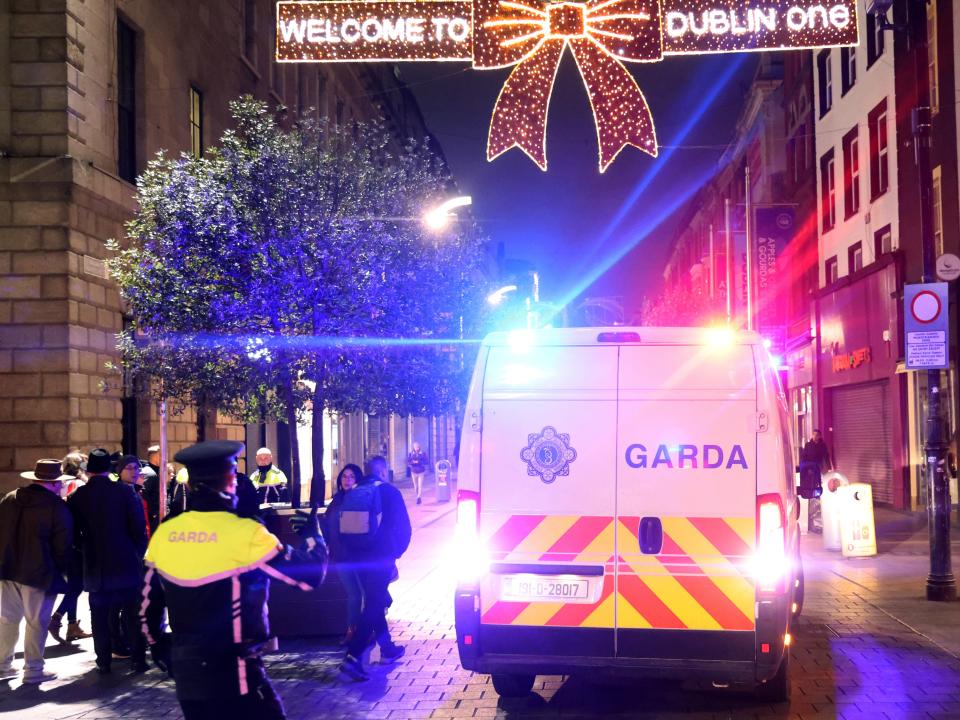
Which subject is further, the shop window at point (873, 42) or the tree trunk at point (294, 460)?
the shop window at point (873, 42)

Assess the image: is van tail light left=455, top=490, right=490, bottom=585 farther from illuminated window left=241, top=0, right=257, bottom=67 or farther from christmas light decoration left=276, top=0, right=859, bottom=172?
illuminated window left=241, top=0, right=257, bottom=67

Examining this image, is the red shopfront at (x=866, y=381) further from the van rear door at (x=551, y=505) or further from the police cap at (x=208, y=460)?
the police cap at (x=208, y=460)

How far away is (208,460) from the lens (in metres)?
4.55

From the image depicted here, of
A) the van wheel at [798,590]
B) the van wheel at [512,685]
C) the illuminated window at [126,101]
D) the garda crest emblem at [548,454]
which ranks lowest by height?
the van wheel at [512,685]

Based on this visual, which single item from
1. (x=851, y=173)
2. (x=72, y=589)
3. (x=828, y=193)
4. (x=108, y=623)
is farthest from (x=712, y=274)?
(x=108, y=623)

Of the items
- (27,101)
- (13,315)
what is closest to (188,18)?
(27,101)

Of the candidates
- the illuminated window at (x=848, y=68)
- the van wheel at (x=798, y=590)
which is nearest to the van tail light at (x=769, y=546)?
the van wheel at (x=798, y=590)

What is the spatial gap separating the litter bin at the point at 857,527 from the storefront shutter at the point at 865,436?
10.3 m

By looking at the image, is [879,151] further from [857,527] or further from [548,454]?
[548,454]

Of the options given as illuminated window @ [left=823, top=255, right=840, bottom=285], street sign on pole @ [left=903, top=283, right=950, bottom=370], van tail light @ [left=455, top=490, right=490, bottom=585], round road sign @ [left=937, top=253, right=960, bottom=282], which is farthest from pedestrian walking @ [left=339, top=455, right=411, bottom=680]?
illuminated window @ [left=823, top=255, right=840, bottom=285]

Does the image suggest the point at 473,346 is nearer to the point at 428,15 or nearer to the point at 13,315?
the point at 13,315

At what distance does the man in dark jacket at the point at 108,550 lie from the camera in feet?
30.7

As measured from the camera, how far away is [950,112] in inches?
865

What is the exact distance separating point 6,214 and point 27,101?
1670mm
